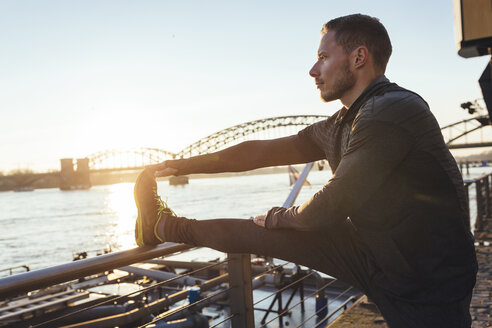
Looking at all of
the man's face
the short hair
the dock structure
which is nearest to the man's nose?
the man's face

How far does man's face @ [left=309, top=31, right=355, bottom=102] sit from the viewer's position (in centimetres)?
139

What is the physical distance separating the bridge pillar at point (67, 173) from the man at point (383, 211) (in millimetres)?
95651

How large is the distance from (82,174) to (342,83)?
105 m

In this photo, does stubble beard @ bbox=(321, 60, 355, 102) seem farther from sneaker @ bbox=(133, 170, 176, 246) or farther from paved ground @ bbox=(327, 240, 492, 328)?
paved ground @ bbox=(327, 240, 492, 328)

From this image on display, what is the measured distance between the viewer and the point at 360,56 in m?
1.37

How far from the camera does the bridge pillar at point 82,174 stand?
304 feet

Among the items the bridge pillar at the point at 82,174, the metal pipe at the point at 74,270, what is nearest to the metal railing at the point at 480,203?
the metal pipe at the point at 74,270

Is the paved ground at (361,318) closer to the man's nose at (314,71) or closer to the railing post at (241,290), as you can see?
the railing post at (241,290)

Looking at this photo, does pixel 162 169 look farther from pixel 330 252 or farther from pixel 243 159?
pixel 330 252

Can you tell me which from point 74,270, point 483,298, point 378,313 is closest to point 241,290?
point 74,270

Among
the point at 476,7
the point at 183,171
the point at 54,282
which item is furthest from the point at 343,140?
the point at 476,7

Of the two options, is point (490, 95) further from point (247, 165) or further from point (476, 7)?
point (247, 165)

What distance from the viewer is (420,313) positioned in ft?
3.89

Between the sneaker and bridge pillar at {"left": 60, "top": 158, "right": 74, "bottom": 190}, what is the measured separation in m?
95.1
